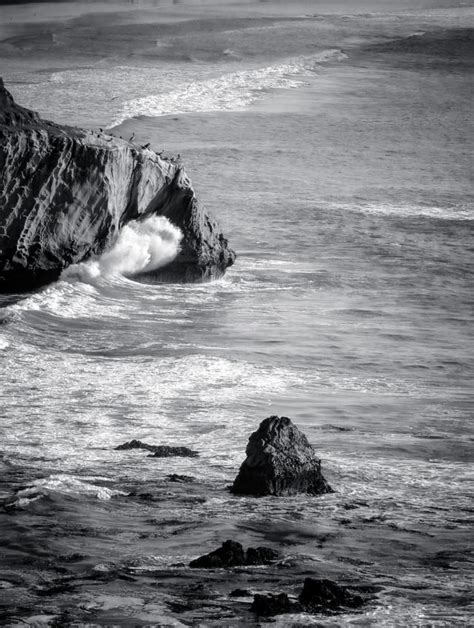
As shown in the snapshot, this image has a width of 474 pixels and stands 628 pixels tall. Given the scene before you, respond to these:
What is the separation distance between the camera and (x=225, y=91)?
52.8 m

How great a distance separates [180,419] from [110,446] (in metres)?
1.41

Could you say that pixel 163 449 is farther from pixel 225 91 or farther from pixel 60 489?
pixel 225 91

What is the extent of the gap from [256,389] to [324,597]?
7.33 meters

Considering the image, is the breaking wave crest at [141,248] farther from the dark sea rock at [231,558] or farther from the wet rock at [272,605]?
the wet rock at [272,605]

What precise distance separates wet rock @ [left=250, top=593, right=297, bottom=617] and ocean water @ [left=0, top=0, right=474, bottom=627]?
0.28ft

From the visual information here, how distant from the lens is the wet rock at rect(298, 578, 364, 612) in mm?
8344

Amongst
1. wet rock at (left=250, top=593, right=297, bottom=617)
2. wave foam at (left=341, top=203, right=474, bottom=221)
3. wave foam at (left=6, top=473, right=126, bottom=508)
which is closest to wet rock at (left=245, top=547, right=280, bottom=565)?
wet rock at (left=250, top=593, right=297, bottom=617)

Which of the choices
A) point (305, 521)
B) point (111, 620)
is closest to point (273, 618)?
point (111, 620)

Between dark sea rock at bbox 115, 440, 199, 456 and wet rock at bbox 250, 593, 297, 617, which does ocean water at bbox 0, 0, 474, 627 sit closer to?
wet rock at bbox 250, 593, 297, 617

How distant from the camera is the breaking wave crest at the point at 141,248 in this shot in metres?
22.1

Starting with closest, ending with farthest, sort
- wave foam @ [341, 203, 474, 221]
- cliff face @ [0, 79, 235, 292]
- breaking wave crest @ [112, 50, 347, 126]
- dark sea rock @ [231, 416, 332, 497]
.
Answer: dark sea rock @ [231, 416, 332, 497] → cliff face @ [0, 79, 235, 292] → wave foam @ [341, 203, 474, 221] → breaking wave crest @ [112, 50, 347, 126]

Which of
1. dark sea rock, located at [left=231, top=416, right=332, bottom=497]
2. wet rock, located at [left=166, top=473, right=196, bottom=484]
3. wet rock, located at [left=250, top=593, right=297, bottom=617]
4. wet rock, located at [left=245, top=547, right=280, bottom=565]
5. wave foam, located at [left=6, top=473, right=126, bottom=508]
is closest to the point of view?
wet rock, located at [left=250, top=593, right=297, bottom=617]

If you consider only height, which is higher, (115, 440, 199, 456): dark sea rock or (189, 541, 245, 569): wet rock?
(189, 541, 245, 569): wet rock

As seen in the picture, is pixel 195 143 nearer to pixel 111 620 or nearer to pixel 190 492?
pixel 190 492
